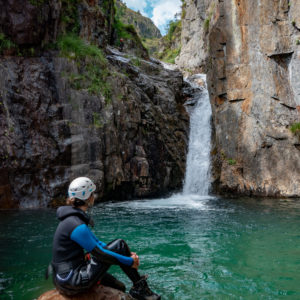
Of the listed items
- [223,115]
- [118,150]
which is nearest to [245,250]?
[118,150]

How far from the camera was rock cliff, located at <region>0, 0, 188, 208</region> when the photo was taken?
37.9ft

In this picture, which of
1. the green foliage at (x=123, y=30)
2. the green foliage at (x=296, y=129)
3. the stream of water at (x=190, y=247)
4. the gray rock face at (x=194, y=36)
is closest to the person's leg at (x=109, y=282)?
the stream of water at (x=190, y=247)

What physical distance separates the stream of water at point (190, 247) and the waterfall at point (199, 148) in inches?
191

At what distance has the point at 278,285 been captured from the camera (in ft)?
14.2

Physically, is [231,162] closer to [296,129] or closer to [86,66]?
[296,129]

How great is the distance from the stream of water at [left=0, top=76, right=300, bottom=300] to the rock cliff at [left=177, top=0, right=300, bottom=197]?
3.80 meters

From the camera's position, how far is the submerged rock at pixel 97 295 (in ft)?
10.8

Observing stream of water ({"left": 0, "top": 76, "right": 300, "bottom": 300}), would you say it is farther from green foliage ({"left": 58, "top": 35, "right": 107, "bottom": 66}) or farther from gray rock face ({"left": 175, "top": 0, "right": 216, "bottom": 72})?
gray rock face ({"left": 175, "top": 0, "right": 216, "bottom": 72})

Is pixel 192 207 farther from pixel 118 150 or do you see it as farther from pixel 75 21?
pixel 75 21

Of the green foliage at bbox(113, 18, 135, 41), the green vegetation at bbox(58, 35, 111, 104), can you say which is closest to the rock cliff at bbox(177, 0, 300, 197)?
the green vegetation at bbox(58, 35, 111, 104)

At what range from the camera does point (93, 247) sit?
312 cm

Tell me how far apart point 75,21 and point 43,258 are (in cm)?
1327

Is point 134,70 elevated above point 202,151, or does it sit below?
above

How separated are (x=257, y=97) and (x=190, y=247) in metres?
11.8
